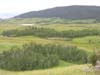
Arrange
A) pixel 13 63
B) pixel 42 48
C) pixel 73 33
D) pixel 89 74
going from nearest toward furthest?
pixel 89 74 → pixel 13 63 → pixel 42 48 → pixel 73 33

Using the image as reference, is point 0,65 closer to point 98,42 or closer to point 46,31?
point 98,42

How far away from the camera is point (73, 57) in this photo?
54.7m

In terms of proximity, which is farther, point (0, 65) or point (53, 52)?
point (53, 52)

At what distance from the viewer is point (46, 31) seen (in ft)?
401

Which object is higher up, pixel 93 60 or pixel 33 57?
pixel 93 60

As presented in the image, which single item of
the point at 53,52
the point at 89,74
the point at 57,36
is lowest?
→ the point at 57,36

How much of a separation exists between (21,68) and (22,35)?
75285 mm

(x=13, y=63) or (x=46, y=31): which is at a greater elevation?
(x=13, y=63)

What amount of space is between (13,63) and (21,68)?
4.22ft

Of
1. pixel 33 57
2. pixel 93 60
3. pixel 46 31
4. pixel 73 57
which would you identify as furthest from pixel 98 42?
pixel 93 60

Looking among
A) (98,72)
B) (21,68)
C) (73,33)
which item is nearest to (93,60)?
(98,72)

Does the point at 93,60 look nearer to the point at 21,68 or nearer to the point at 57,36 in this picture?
the point at 21,68

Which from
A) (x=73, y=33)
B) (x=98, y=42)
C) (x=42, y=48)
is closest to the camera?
(x=42, y=48)

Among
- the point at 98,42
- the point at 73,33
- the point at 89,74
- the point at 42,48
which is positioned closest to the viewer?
the point at 89,74
